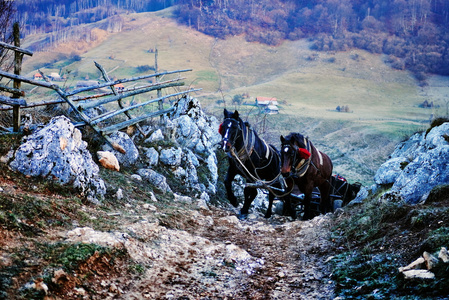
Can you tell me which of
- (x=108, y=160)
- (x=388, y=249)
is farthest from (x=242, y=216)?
(x=388, y=249)

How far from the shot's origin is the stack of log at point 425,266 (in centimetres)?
297

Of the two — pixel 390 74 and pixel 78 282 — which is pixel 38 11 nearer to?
pixel 390 74

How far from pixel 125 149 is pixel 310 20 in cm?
9550

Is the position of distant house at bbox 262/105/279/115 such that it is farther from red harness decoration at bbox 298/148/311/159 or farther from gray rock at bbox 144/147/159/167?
red harness decoration at bbox 298/148/311/159

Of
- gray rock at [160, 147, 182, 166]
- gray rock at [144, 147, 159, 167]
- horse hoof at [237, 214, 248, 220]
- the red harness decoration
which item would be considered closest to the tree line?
the red harness decoration

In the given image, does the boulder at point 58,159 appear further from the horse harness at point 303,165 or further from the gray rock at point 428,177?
the gray rock at point 428,177

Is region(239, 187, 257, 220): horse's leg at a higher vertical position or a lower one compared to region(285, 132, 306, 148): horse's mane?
lower

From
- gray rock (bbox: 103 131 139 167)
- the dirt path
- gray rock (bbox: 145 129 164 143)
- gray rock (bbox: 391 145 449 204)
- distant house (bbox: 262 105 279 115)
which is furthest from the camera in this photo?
distant house (bbox: 262 105 279 115)

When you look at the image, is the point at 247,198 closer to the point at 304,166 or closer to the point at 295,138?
the point at 304,166

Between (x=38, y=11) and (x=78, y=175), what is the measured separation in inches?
3742

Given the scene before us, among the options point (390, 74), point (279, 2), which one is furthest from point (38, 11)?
point (390, 74)

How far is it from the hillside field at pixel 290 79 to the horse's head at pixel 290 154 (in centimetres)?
1974

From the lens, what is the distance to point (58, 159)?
5434mm

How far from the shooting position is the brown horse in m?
7.85
